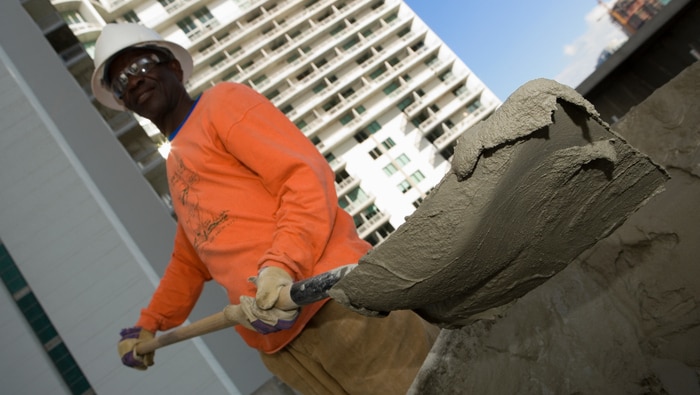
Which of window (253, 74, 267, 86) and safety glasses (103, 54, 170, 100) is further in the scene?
window (253, 74, 267, 86)

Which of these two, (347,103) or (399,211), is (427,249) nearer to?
(399,211)

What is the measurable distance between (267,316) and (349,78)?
26.8 m

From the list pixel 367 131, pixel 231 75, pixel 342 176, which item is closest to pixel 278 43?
pixel 231 75

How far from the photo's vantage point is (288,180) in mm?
1415

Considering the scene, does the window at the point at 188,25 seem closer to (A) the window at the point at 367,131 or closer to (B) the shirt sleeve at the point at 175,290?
(A) the window at the point at 367,131

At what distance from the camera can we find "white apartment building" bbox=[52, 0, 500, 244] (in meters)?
25.8

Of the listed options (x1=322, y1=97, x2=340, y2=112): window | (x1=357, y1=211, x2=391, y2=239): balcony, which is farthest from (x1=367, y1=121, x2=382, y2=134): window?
(x1=357, y1=211, x2=391, y2=239): balcony

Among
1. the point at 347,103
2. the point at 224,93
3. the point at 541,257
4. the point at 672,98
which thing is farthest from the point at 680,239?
the point at 347,103

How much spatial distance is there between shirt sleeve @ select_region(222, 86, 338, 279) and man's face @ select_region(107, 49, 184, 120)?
18.2 inches

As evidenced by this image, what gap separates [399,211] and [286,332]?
23.9 m

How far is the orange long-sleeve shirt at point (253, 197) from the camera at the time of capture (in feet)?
4.46

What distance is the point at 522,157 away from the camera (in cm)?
71

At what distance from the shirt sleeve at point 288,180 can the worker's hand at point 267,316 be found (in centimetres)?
12

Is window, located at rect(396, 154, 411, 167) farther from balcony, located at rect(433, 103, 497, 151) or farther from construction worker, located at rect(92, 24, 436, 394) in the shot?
construction worker, located at rect(92, 24, 436, 394)
